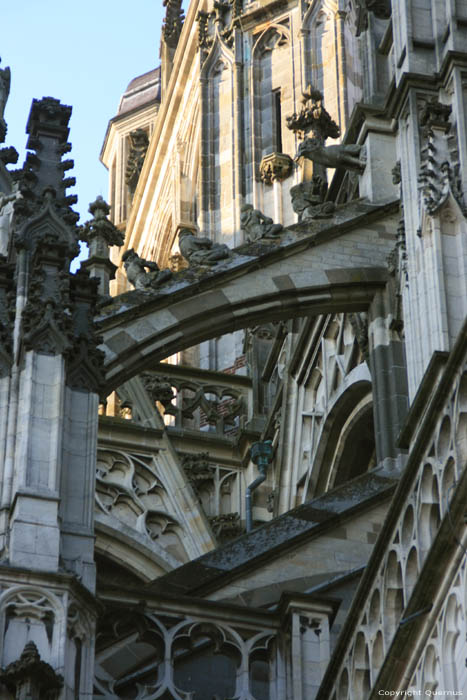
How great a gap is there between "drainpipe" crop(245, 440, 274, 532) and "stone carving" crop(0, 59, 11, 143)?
4.90 m

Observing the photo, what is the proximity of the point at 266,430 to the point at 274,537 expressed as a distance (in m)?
7.14

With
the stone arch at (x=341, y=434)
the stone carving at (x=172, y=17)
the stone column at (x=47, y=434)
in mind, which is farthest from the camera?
the stone carving at (x=172, y=17)

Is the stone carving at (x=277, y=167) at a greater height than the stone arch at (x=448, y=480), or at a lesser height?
greater

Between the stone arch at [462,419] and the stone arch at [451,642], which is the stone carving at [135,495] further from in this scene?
the stone arch at [451,642]

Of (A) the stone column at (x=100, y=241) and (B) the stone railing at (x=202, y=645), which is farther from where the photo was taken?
(A) the stone column at (x=100, y=241)

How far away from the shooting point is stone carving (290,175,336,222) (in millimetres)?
16375

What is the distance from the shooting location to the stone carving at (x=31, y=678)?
11.0 meters

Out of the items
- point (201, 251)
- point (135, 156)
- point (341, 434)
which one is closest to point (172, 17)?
point (135, 156)

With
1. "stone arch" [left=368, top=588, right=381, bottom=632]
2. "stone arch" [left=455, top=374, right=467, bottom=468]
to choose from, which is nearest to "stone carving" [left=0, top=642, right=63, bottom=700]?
"stone arch" [left=368, top=588, right=381, bottom=632]

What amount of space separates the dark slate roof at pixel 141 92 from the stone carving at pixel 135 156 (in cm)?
125

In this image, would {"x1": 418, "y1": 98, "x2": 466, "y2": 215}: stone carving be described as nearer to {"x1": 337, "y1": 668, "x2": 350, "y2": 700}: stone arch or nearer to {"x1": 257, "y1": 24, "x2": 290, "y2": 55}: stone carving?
{"x1": 337, "y1": 668, "x2": 350, "y2": 700}: stone arch

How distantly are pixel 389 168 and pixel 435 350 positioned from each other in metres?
4.17

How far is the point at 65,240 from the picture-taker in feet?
43.3

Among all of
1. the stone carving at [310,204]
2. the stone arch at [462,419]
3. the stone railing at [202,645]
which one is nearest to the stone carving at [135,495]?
the stone carving at [310,204]
